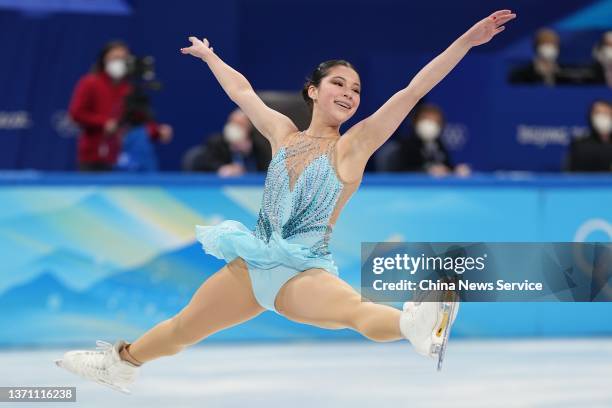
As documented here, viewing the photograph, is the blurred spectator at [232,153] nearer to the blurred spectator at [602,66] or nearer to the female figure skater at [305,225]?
the blurred spectator at [602,66]

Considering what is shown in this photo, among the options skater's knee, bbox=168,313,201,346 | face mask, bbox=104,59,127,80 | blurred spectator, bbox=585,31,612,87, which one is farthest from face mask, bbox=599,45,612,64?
skater's knee, bbox=168,313,201,346

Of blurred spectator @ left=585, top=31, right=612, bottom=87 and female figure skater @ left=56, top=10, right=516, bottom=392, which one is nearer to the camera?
female figure skater @ left=56, top=10, right=516, bottom=392

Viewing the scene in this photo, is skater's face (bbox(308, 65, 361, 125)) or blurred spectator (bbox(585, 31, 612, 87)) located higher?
blurred spectator (bbox(585, 31, 612, 87))

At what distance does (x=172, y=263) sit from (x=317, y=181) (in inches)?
133

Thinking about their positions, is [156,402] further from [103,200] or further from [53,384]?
[103,200]

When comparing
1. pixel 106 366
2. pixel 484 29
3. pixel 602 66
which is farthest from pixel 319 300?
pixel 602 66

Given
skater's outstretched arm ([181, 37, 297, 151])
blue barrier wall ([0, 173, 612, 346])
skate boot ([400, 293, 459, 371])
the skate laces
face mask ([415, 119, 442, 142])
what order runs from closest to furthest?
skate boot ([400, 293, 459, 371]) < skater's outstretched arm ([181, 37, 297, 151]) < the skate laces < blue barrier wall ([0, 173, 612, 346]) < face mask ([415, 119, 442, 142])

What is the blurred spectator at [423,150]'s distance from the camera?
8164mm

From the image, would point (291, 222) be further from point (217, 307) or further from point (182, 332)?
point (182, 332)

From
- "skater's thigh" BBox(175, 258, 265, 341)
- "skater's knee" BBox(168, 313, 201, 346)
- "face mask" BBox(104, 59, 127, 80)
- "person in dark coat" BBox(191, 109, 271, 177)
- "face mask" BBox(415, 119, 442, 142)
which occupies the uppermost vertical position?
"face mask" BBox(104, 59, 127, 80)

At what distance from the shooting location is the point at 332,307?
3.95 m

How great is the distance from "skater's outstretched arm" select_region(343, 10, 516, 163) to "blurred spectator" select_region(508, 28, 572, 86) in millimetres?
5251

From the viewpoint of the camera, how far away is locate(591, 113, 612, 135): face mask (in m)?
8.33

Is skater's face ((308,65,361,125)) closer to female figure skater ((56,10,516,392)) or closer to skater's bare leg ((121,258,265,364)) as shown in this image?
female figure skater ((56,10,516,392))
